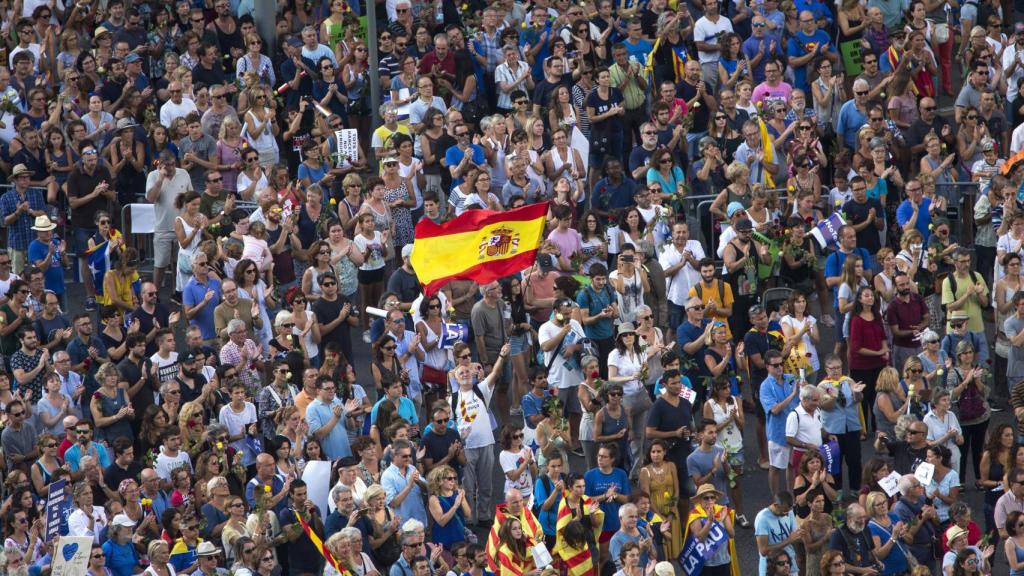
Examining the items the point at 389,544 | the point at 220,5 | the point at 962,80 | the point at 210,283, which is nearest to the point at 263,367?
the point at 210,283

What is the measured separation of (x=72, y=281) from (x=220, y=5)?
3968mm

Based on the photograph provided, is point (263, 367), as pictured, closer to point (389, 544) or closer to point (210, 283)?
point (210, 283)

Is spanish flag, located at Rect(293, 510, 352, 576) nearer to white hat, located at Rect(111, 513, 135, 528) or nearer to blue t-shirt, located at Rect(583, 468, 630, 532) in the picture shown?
white hat, located at Rect(111, 513, 135, 528)

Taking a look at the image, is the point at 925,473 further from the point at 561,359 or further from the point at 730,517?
the point at 561,359

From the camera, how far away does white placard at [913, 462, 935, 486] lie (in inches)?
837

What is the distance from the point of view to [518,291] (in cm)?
2386

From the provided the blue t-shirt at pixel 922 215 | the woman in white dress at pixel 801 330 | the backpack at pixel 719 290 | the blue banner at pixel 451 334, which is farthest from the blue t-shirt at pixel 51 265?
the blue t-shirt at pixel 922 215

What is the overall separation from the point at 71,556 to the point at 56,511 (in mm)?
1232

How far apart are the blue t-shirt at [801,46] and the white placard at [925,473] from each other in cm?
786

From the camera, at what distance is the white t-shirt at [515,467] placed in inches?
834

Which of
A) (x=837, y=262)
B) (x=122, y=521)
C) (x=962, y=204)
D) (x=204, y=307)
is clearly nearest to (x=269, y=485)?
(x=122, y=521)

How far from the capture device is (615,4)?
29844mm

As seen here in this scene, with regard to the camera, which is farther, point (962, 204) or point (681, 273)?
point (962, 204)

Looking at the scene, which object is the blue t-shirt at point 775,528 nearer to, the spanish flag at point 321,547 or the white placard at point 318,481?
the spanish flag at point 321,547
